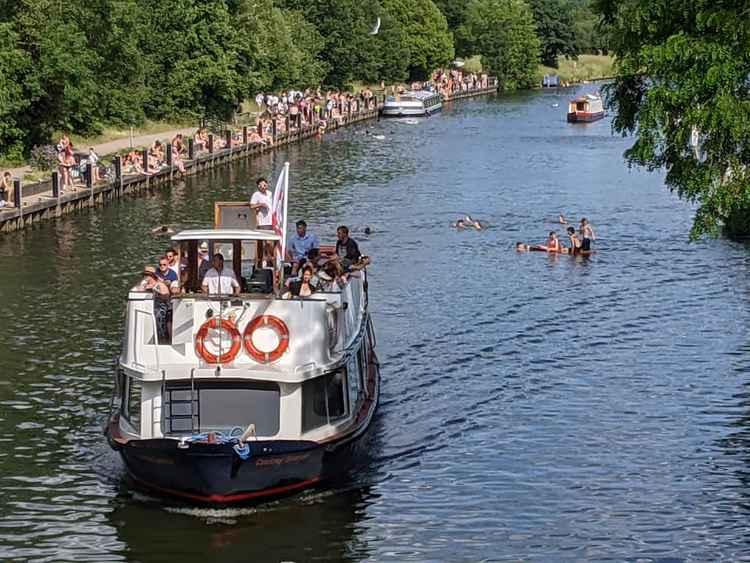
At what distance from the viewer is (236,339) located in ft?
93.4

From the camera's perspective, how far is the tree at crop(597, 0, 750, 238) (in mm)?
30719

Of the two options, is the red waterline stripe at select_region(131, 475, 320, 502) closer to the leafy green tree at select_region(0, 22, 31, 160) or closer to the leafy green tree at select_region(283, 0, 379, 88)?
the leafy green tree at select_region(0, 22, 31, 160)

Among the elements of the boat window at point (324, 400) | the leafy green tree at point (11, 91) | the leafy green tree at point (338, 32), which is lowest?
the boat window at point (324, 400)

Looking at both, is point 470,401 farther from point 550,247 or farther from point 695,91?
point 550,247

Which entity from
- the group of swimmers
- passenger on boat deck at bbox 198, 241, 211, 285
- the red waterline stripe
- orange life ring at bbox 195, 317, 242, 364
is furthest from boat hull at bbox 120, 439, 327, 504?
the group of swimmers

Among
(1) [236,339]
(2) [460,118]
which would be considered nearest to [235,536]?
(1) [236,339]

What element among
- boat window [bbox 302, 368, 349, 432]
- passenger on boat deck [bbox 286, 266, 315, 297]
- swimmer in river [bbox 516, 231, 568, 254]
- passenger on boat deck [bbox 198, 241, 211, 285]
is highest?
passenger on boat deck [bbox 198, 241, 211, 285]

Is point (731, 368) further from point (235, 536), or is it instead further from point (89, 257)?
point (89, 257)

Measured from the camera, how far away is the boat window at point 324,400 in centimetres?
2873

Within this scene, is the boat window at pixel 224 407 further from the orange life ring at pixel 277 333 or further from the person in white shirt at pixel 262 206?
the person in white shirt at pixel 262 206

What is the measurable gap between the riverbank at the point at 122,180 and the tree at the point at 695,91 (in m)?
34.4

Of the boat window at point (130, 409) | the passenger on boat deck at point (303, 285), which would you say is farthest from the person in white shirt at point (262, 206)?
the boat window at point (130, 409)

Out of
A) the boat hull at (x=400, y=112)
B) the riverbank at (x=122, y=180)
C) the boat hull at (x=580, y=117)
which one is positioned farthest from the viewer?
the boat hull at (x=400, y=112)

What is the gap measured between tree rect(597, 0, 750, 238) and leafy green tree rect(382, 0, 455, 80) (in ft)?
479
